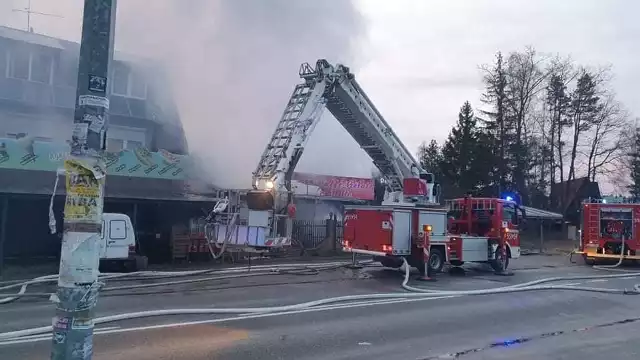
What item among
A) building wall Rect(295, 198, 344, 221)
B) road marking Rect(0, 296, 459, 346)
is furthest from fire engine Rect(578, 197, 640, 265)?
road marking Rect(0, 296, 459, 346)

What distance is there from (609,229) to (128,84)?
2059cm

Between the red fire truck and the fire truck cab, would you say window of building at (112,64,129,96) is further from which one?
the fire truck cab

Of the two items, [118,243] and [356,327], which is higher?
[118,243]

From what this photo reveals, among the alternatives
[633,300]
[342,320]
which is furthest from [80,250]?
[633,300]

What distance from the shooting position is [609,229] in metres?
24.1

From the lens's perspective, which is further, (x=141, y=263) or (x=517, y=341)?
(x=141, y=263)

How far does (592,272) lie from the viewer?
20.6m

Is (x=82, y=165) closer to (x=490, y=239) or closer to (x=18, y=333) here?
(x=18, y=333)

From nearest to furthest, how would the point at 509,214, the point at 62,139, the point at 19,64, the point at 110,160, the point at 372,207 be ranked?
the point at 372,207 < the point at 509,214 < the point at 110,160 < the point at 62,139 < the point at 19,64

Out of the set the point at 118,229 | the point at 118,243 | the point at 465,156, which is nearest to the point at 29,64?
the point at 118,229

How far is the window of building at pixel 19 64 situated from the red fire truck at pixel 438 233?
45.2ft

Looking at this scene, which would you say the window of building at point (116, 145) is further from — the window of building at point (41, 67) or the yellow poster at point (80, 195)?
the yellow poster at point (80, 195)

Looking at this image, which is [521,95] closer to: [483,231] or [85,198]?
[483,231]

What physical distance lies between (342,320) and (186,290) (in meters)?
4.48
